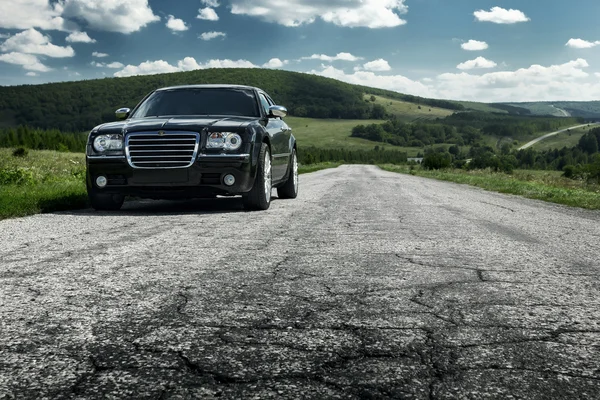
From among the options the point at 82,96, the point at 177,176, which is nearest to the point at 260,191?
the point at 177,176

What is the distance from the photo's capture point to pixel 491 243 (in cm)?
535

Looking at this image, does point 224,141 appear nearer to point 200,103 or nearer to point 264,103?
point 200,103

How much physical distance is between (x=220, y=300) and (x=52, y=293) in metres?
0.89

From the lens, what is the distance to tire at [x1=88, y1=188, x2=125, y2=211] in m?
7.70

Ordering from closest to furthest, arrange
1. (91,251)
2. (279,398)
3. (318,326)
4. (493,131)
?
(279,398) → (318,326) → (91,251) → (493,131)

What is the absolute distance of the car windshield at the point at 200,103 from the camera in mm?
8789

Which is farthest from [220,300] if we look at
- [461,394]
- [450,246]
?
[450,246]

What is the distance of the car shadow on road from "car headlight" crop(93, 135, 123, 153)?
0.82 meters

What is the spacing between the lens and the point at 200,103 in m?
8.88

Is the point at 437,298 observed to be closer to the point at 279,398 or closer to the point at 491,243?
the point at 279,398

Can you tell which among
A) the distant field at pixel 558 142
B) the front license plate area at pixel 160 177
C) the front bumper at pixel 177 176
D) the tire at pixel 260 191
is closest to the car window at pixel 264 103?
the tire at pixel 260 191

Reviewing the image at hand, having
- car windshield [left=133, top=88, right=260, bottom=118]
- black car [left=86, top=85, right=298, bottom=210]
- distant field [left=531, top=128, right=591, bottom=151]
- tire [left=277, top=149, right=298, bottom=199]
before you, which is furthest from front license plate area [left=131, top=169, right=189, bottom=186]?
distant field [left=531, top=128, right=591, bottom=151]

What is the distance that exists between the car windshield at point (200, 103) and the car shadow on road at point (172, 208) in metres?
1.38

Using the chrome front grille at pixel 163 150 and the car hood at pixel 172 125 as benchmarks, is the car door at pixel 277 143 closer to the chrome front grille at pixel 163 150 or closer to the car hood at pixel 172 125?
the car hood at pixel 172 125
